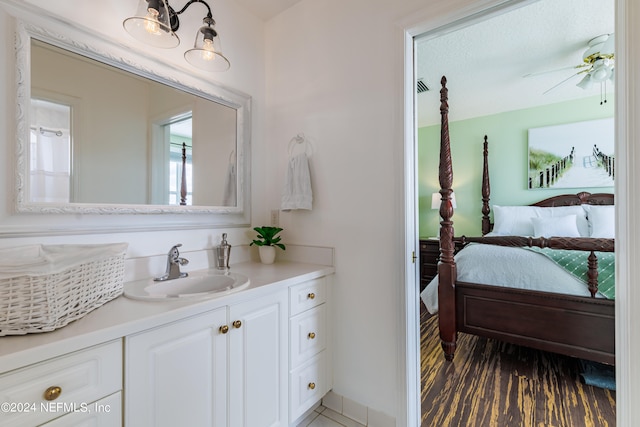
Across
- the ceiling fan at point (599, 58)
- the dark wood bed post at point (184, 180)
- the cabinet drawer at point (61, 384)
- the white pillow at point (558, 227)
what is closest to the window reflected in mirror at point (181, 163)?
the dark wood bed post at point (184, 180)

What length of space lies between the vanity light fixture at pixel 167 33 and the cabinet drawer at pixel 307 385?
1.68m

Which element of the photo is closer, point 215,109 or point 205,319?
point 205,319

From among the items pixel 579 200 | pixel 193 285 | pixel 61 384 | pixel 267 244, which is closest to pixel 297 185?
pixel 267 244

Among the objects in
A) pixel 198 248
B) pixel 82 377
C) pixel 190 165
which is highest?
pixel 190 165

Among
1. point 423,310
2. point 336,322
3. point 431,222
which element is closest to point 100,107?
point 336,322

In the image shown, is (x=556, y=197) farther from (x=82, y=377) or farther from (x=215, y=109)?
(x=82, y=377)

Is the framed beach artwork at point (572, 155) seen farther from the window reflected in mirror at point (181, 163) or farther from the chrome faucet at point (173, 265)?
the chrome faucet at point (173, 265)

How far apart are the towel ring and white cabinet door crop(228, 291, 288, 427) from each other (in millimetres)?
907

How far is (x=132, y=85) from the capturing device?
1.35 meters

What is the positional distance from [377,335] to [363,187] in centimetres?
82

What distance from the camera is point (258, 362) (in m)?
1.25

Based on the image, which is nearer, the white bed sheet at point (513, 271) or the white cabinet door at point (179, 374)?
the white cabinet door at point (179, 374)

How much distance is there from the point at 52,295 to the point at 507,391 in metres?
2.45

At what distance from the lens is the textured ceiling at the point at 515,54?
2.05 m
